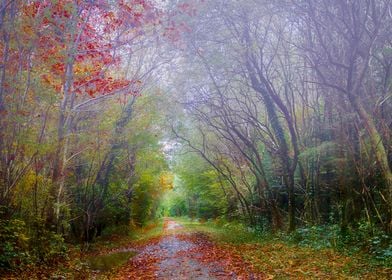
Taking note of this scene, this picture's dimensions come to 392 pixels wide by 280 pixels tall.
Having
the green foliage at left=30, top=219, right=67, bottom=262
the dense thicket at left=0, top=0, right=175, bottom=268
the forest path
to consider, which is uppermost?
the dense thicket at left=0, top=0, right=175, bottom=268

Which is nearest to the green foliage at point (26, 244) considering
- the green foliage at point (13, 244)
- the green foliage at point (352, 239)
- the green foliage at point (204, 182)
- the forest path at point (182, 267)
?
the green foliage at point (13, 244)

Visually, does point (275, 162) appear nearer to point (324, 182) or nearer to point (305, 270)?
point (324, 182)

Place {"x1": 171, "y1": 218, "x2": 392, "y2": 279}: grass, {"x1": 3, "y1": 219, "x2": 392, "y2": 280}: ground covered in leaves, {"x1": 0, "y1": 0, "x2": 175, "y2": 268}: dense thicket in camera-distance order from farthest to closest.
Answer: {"x1": 0, "y1": 0, "x2": 175, "y2": 268}: dense thicket, {"x1": 3, "y1": 219, "x2": 392, "y2": 280}: ground covered in leaves, {"x1": 171, "y1": 218, "x2": 392, "y2": 279}: grass

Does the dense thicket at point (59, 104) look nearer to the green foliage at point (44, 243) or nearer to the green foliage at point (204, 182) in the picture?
the green foliage at point (44, 243)

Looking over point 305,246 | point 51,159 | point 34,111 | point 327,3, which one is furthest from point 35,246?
point 327,3

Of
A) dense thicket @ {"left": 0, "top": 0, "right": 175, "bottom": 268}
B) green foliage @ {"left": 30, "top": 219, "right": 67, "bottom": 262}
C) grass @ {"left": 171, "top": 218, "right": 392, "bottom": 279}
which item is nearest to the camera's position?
grass @ {"left": 171, "top": 218, "right": 392, "bottom": 279}

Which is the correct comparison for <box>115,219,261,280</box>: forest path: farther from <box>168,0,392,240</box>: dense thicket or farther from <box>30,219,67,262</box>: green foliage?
<box>168,0,392,240</box>: dense thicket

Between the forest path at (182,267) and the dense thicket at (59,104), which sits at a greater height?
the dense thicket at (59,104)

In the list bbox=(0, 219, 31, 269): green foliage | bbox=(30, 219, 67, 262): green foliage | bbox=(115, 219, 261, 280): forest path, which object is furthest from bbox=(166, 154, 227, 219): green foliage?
bbox=(0, 219, 31, 269): green foliage

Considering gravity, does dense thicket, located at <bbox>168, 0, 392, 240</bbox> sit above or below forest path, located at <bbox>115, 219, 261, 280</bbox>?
above

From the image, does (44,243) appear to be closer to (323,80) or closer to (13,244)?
(13,244)

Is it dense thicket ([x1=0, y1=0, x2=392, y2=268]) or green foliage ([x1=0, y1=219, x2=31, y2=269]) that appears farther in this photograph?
dense thicket ([x1=0, y1=0, x2=392, y2=268])

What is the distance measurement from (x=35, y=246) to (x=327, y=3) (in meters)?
12.0

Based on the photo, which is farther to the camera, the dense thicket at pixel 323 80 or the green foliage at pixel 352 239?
the dense thicket at pixel 323 80
